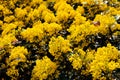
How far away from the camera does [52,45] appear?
47.9ft

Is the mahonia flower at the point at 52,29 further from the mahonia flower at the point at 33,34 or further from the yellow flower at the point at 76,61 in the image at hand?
the yellow flower at the point at 76,61

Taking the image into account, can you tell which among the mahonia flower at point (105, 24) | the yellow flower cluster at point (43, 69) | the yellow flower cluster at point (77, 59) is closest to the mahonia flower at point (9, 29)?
the yellow flower cluster at point (43, 69)

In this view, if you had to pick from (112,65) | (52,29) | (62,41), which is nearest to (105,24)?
(52,29)

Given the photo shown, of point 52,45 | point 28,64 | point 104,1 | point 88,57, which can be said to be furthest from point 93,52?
point 104,1

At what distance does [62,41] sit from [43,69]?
1.32 metres

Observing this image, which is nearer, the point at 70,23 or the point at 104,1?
the point at 70,23

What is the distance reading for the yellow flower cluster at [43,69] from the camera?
14273mm

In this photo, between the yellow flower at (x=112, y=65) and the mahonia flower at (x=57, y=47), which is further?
the mahonia flower at (x=57, y=47)

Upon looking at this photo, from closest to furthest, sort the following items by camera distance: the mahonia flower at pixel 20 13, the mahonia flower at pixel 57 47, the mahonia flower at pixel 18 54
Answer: the mahonia flower at pixel 57 47 < the mahonia flower at pixel 18 54 < the mahonia flower at pixel 20 13

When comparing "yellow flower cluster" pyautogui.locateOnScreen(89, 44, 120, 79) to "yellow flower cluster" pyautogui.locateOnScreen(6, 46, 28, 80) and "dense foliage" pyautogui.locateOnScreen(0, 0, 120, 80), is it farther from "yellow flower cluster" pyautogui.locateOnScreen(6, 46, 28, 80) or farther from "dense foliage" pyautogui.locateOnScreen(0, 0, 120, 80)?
"yellow flower cluster" pyautogui.locateOnScreen(6, 46, 28, 80)

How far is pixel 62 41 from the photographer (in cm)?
1468

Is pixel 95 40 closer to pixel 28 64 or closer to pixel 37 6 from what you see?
pixel 28 64

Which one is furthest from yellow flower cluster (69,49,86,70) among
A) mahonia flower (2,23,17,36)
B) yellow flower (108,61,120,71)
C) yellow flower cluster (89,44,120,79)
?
mahonia flower (2,23,17,36)

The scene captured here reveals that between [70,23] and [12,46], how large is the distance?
122 inches
